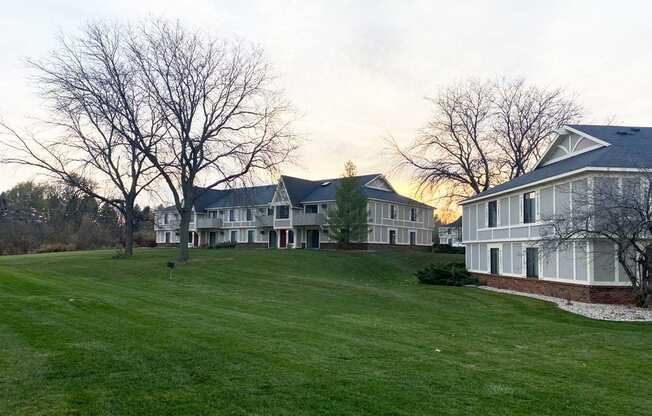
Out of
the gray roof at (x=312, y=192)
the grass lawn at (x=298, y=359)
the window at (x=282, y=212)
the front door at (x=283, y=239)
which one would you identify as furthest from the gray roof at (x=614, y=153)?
the front door at (x=283, y=239)

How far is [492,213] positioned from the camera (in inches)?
1057

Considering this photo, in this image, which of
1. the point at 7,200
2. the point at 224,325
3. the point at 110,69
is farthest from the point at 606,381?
the point at 7,200

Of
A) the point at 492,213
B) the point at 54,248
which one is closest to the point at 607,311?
the point at 492,213

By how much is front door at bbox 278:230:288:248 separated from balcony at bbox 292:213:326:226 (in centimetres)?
342

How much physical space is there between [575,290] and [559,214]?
3.15m

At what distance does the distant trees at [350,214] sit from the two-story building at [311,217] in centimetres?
151

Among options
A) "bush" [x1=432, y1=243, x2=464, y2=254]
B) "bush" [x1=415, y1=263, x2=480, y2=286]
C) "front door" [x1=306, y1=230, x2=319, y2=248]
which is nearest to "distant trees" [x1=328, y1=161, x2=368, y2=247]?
"front door" [x1=306, y1=230, x2=319, y2=248]

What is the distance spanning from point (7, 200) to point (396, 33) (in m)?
72.5

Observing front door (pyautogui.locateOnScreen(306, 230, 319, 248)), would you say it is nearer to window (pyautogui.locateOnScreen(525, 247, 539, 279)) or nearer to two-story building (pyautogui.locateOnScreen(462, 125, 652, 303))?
two-story building (pyautogui.locateOnScreen(462, 125, 652, 303))

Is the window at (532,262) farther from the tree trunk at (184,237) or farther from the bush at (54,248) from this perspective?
the bush at (54,248)

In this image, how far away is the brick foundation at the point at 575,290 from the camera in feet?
58.7

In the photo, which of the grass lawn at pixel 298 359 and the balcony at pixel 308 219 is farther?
the balcony at pixel 308 219

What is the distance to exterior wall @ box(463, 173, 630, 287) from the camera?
18062 millimetres

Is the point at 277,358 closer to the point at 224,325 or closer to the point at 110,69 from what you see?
the point at 224,325
